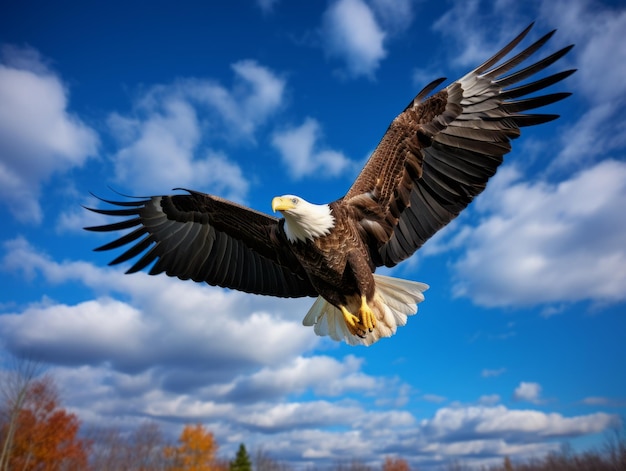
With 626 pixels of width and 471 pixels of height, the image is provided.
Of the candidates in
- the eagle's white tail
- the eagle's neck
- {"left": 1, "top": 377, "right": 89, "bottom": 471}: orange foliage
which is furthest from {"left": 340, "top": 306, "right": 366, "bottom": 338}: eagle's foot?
{"left": 1, "top": 377, "right": 89, "bottom": 471}: orange foliage

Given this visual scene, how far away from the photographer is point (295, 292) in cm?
669

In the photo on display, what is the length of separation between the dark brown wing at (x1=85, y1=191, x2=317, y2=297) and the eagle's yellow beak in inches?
43.3

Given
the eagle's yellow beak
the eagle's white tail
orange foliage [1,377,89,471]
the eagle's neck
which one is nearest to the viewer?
the eagle's neck

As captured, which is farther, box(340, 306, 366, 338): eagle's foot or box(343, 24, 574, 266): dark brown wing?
box(343, 24, 574, 266): dark brown wing

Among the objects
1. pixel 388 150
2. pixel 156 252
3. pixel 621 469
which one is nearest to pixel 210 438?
pixel 621 469

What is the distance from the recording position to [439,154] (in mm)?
6062

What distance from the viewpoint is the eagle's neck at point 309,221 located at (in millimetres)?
5059

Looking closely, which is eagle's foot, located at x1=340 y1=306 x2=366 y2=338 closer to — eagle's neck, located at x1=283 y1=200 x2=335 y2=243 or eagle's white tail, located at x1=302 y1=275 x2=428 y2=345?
eagle's white tail, located at x1=302 y1=275 x2=428 y2=345

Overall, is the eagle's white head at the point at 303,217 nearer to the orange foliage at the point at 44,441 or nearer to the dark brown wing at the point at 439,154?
the dark brown wing at the point at 439,154

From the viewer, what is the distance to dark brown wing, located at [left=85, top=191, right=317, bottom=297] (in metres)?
6.56

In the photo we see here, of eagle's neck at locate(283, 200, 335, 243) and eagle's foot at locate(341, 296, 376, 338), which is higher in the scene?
eagle's neck at locate(283, 200, 335, 243)

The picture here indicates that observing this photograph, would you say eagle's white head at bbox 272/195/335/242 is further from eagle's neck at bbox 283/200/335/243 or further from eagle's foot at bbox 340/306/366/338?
eagle's foot at bbox 340/306/366/338

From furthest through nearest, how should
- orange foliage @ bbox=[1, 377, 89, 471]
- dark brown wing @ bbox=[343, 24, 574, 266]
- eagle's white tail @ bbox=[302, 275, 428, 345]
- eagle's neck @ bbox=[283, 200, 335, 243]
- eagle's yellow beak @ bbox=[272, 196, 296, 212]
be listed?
orange foliage @ bbox=[1, 377, 89, 471]
eagle's white tail @ bbox=[302, 275, 428, 345]
dark brown wing @ bbox=[343, 24, 574, 266]
eagle's yellow beak @ bbox=[272, 196, 296, 212]
eagle's neck @ bbox=[283, 200, 335, 243]

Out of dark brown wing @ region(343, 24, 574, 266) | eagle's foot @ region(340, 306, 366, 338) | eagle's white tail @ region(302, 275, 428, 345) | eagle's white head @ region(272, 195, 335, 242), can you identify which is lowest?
eagle's foot @ region(340, 306, 366, 338)
